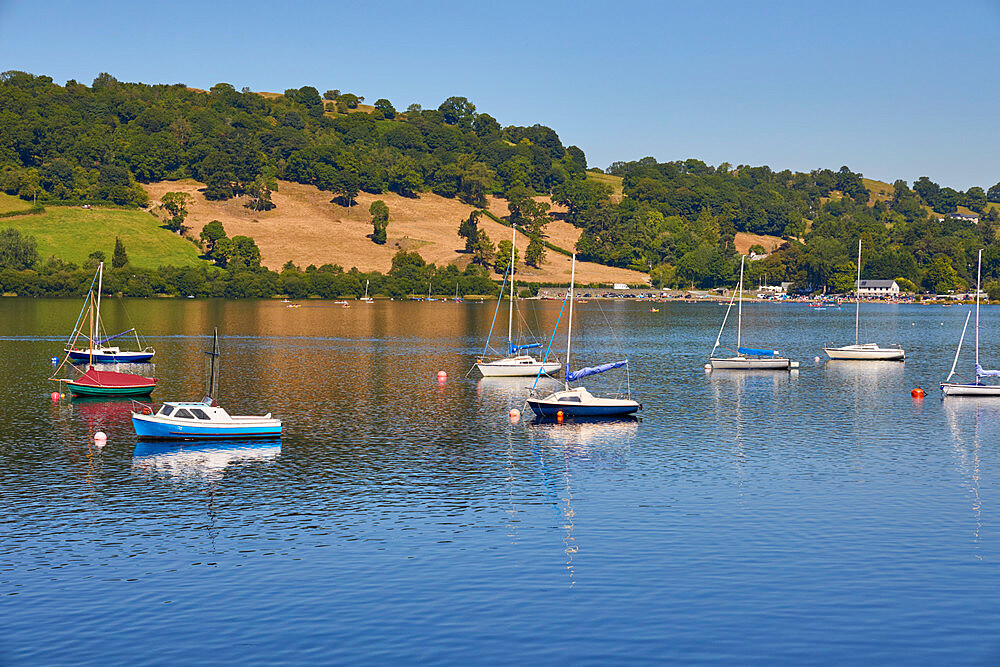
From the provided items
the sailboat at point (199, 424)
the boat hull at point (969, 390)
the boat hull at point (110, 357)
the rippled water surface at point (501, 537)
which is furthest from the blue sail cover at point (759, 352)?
the boat hull at point (110, 357)

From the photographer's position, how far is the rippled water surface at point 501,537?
122 feet

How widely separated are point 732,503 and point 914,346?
13710 centimetres

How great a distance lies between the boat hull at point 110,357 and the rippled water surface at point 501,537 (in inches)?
1218

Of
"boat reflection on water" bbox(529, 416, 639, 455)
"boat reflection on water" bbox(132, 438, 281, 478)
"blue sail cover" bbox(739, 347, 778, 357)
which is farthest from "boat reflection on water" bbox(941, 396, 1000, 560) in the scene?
"boat reflection on water" bbox(132, 438, 281, 478)

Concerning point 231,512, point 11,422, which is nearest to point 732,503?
point 231,512

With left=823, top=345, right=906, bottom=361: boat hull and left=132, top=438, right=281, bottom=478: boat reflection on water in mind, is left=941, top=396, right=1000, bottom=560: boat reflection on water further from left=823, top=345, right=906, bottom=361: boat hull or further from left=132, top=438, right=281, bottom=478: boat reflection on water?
left=132, top=438, right=281, bottom=478: boat reflection on water

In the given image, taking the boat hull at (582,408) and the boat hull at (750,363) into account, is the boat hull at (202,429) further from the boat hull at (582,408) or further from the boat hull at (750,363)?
the boat hull at (750,363)

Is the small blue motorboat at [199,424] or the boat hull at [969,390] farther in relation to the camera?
the boat hull at [969,390]

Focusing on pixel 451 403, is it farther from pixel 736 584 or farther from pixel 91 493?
pixel 736 584

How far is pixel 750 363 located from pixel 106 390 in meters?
82.0

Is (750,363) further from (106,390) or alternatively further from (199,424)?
(106,390)

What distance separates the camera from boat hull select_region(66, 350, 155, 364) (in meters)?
127

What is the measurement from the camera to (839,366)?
139 m

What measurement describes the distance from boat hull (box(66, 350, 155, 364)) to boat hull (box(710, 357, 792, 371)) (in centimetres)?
7912
